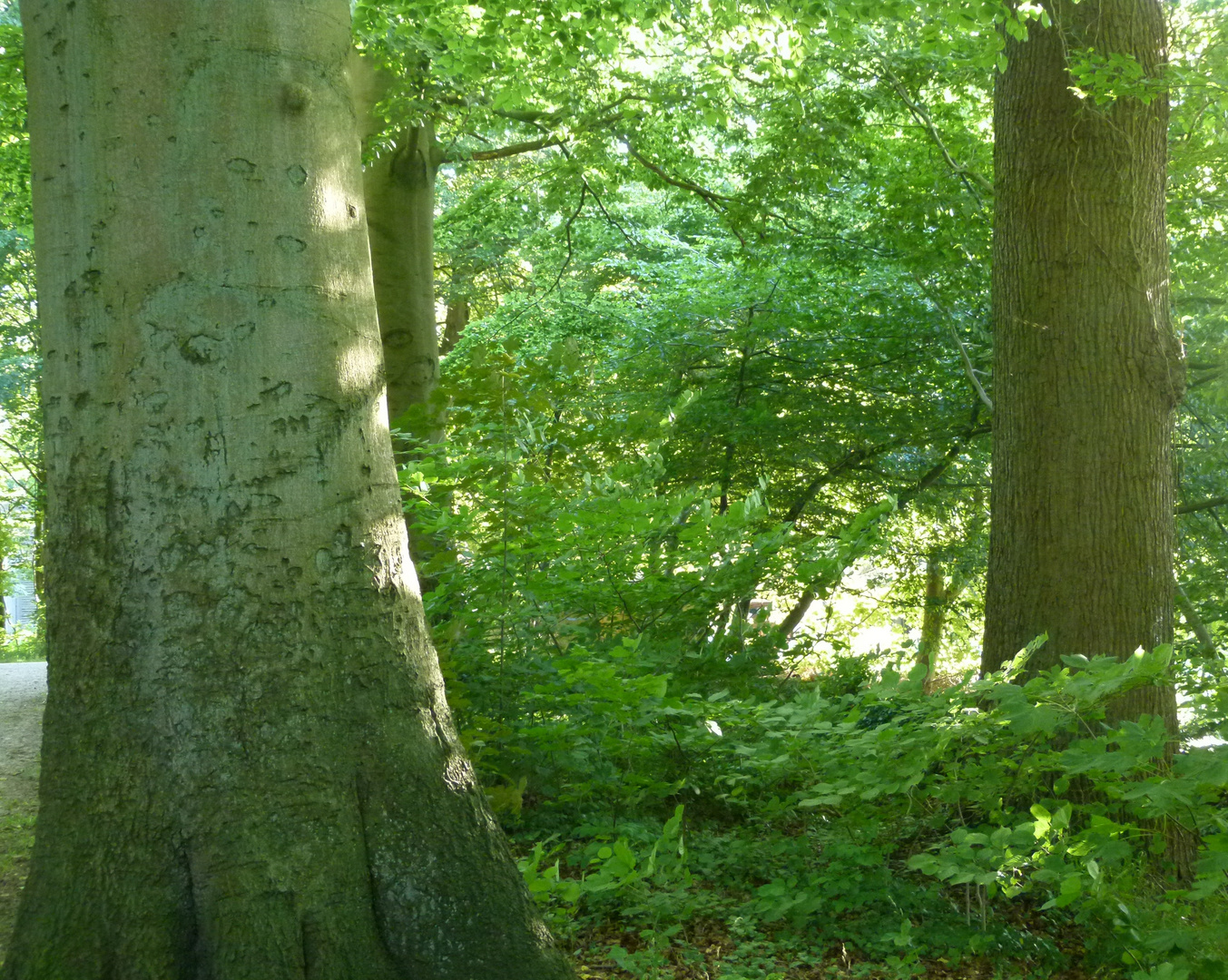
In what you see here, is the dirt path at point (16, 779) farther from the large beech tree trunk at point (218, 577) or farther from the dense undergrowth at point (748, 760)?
the dense undergrowth at point (748, 760)

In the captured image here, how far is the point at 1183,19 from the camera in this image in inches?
374

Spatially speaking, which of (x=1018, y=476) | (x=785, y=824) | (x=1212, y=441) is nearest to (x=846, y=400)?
(x=1212, y=441)

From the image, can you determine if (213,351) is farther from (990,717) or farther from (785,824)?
(785,824)

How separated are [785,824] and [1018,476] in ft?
6.39

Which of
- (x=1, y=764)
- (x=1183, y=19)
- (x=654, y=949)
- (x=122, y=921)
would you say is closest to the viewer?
(x=122, y=921)

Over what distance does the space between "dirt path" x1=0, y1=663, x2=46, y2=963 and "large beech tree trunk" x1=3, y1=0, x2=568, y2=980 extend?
1031mm

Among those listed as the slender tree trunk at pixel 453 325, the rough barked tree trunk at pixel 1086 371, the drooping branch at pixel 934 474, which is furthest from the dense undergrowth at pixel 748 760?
the slender tree trunk at pixel 453 325

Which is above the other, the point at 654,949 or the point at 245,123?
the point at 245,123

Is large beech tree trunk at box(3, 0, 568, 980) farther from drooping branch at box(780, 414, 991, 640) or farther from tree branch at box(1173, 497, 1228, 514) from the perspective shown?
tree branch at box(1173, 497, 1228, 514)

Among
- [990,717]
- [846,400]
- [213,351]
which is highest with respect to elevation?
[846,400]

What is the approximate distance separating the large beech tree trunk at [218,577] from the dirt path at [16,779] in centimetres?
103

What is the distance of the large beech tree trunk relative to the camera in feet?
7.95

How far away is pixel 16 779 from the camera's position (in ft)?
17.2

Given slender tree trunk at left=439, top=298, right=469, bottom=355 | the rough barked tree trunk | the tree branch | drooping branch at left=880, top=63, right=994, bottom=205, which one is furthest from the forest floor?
slender tree trunk at left=439, top=298, right=469, bottom=355
